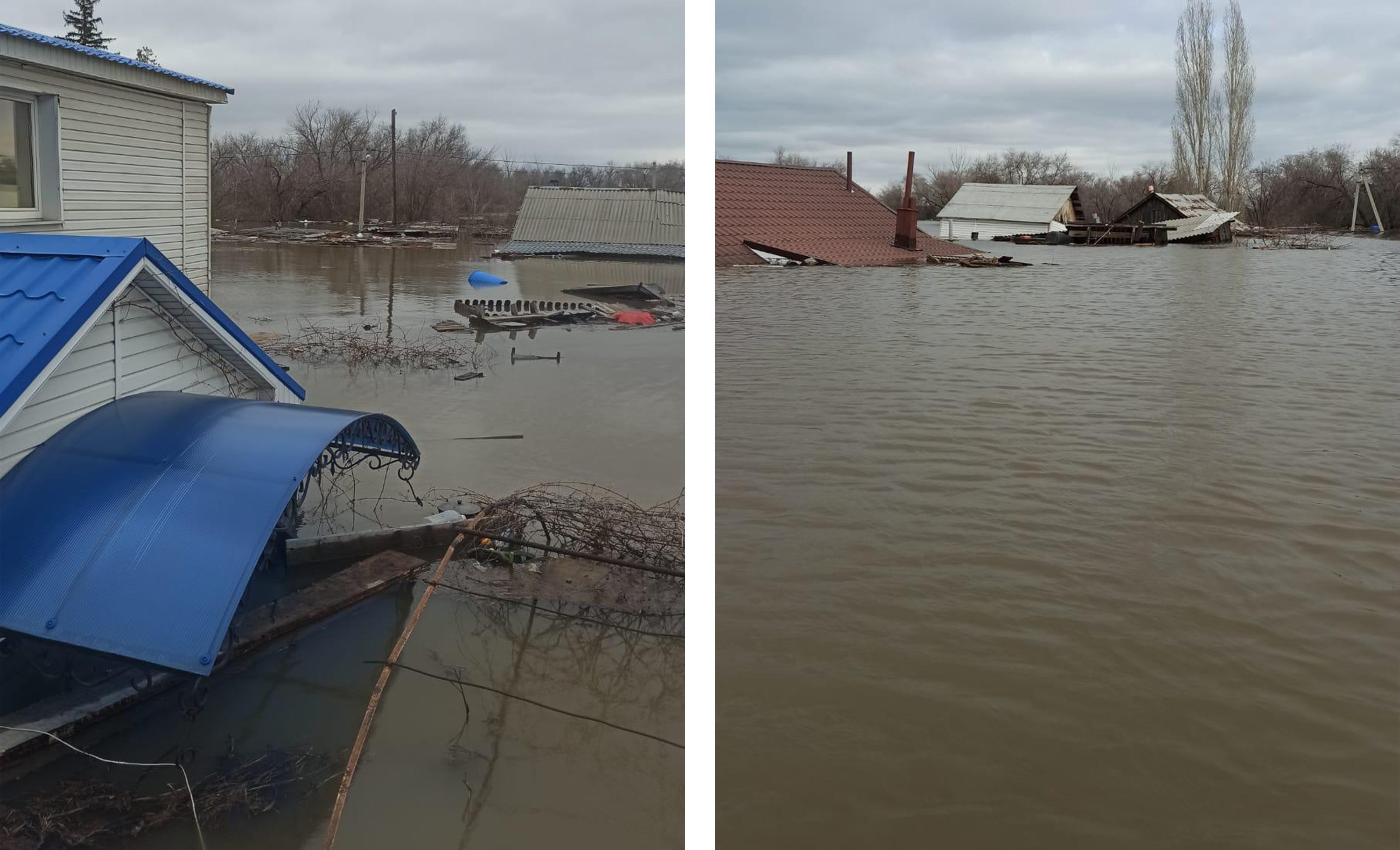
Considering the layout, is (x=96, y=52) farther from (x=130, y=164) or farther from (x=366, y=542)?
(x=366, y=542)

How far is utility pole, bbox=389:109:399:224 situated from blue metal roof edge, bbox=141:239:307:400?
61.6 feet

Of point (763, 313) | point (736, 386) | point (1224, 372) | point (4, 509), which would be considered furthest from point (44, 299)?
point (1224, 372)

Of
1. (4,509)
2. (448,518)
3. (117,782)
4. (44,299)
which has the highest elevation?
(44,299)

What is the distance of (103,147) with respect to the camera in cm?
487

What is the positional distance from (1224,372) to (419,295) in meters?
8.92

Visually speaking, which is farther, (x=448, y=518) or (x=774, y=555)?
(x=448, y=518)

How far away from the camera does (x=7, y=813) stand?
7.03ft

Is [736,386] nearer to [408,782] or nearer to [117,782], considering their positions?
[408,782]

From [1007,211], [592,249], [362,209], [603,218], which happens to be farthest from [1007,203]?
[362,209]

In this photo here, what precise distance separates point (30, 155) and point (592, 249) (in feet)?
39.6

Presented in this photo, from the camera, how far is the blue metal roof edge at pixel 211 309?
8.43ft

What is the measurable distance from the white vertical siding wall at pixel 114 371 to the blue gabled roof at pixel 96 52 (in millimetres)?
1979

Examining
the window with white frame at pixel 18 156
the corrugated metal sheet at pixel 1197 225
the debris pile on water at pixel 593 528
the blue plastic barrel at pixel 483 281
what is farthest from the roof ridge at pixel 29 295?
the corrugated metal sheet at pixel 1197 225

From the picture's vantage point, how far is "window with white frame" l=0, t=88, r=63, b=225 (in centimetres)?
432
